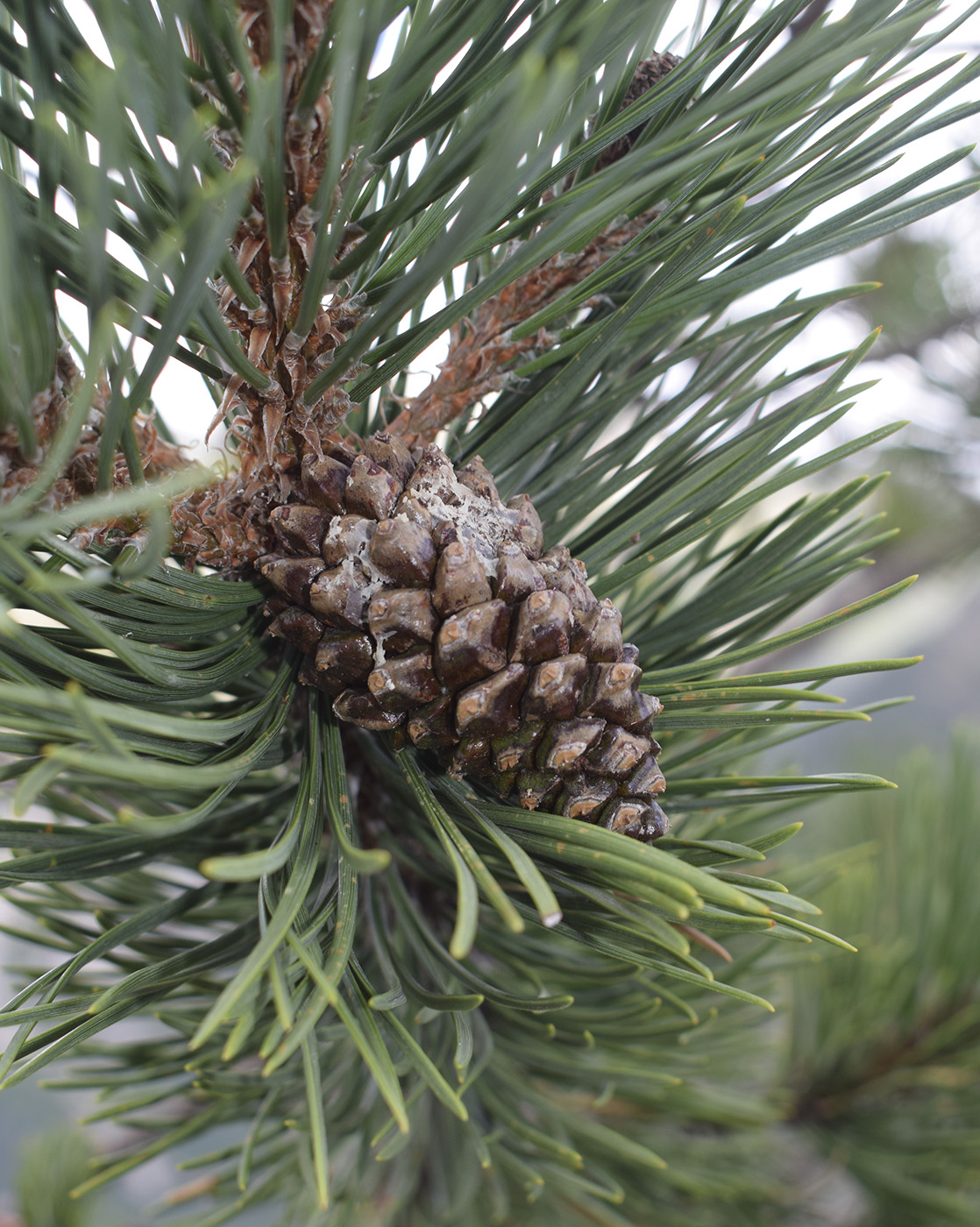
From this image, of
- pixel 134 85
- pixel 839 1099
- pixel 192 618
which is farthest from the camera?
pixel 839 1099

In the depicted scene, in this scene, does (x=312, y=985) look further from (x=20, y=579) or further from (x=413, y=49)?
(x=413, y=49)

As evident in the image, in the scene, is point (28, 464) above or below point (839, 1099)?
above

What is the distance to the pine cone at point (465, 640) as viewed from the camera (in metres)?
0.25

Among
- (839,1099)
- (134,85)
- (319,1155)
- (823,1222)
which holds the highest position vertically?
(134,85)

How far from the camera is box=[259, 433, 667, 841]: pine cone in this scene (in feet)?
0.82

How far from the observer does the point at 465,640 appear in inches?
9.7

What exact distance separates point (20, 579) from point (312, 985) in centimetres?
15

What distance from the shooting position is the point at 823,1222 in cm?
67

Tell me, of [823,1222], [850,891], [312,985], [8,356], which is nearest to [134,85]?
[8,356]

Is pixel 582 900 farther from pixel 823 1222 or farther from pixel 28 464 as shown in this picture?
pixel 823 1222

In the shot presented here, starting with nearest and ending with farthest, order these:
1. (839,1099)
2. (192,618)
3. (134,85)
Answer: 1. (134,85)
2. (192,618)
3. (839,1099)

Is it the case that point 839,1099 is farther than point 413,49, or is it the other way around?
point 839,1099

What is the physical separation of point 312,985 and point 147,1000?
0.23 ft

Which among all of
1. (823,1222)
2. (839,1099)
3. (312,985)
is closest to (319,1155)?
(312,985)
